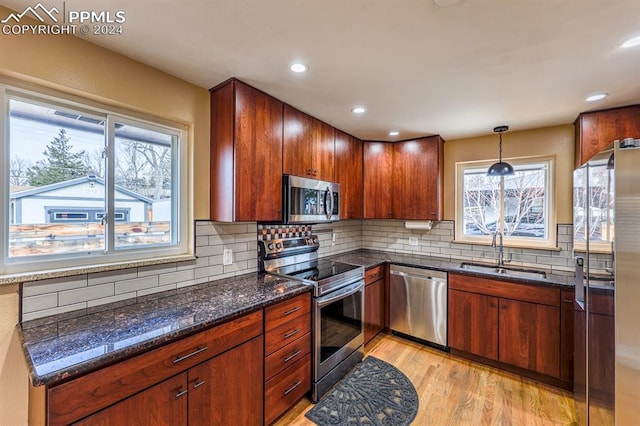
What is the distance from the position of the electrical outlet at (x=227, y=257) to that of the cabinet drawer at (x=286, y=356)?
835 millimetres

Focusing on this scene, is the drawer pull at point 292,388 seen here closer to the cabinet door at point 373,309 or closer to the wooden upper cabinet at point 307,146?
the cabinet door at point 373,309

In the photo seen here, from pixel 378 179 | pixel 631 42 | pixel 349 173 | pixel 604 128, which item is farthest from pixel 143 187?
pixel 604 128

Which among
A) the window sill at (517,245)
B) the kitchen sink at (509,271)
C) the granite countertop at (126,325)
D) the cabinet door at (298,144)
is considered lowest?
the kitchen sink at (509,271)

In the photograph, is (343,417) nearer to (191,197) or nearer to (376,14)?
(191,197)

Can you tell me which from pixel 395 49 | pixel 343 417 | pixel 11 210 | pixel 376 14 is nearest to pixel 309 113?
pixel 395 49

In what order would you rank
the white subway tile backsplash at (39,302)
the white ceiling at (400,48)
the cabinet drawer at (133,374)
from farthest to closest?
1. the white subway tile backsplash at (39,302)
2. the white ceiling at (400,48)
3. the cabinet drawer at (133,374)

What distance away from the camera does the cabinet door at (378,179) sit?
3.60 meters

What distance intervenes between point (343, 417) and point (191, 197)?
1977mm

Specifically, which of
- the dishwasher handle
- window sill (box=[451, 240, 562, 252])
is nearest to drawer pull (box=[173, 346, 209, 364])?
the dishwasher handle

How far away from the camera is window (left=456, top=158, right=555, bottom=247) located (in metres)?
2.96

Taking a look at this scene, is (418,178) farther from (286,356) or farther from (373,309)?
(286,356)

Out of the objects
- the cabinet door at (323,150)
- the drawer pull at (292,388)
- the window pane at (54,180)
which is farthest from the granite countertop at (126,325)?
the cabinet door at (323,150)

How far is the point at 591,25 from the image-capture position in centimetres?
133

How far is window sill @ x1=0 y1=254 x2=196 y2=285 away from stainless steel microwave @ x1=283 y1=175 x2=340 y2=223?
36.5 inches
